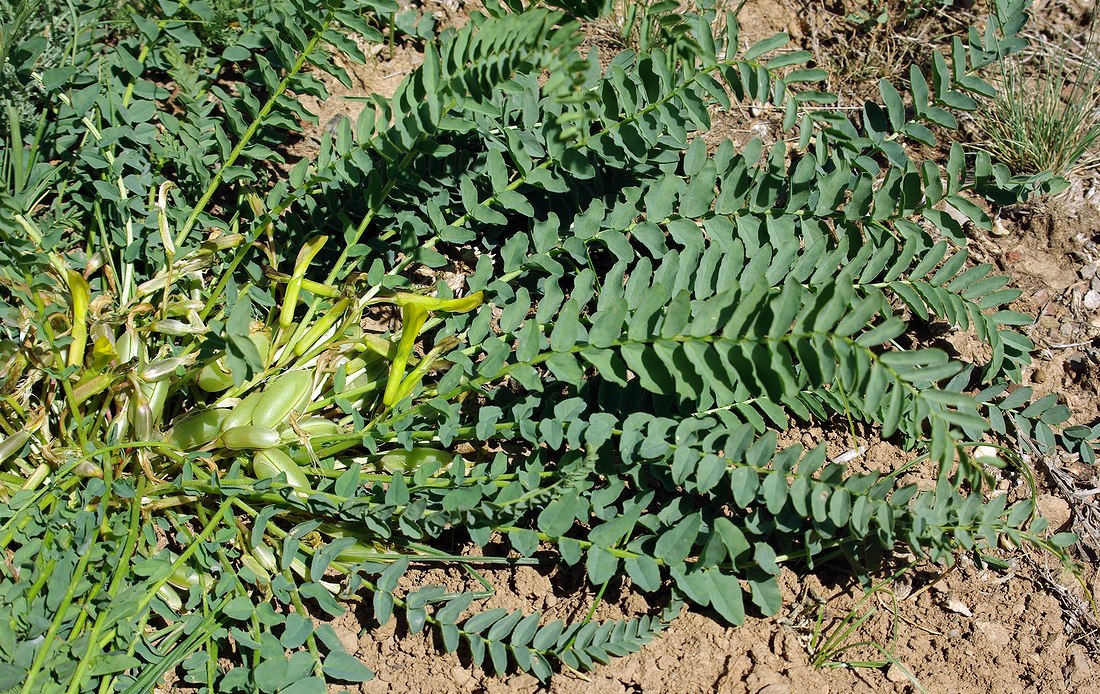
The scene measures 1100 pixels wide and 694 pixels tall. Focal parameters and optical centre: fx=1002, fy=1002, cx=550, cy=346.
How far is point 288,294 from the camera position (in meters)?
2.46

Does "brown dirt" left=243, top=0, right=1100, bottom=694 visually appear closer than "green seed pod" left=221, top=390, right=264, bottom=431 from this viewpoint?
Yes

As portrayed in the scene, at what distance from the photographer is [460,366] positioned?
2.32 metres

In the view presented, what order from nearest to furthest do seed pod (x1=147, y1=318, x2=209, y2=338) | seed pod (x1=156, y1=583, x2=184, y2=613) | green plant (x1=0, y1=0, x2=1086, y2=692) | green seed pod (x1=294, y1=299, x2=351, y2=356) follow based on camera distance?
green plant (x1=0, y1=0, x2=1086, y2=692), seed pod (x1=156, y1=583, x2=184, y2=613), seed pod (x1=147, y1=318, x2=209, y2=338), green seed pod (x1=294, y1=299, x2=351, y2=356)

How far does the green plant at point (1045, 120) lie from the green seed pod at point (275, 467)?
92.8 inches

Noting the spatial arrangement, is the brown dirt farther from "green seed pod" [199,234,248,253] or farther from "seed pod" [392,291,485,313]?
"green seed pod" [199,234,248,253]

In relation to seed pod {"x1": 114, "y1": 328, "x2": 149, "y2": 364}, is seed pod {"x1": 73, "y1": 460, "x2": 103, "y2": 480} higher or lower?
lower

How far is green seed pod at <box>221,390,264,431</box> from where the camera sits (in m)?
2.41

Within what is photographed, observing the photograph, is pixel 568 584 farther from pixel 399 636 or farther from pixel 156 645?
pixel 156 645

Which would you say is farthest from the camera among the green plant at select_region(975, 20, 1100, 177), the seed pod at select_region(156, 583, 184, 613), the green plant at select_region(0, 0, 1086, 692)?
the green plant at select_region(975, 20, 1100, 177)

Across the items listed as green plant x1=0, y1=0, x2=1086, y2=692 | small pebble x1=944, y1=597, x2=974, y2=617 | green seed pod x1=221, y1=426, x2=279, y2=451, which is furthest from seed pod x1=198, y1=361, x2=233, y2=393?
small pebble x1=944, y1=597, x2=974, y2=617

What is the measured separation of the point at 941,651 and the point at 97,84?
252 cm

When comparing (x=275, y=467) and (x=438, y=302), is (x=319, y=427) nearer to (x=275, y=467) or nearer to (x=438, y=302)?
(x=275, y=467)

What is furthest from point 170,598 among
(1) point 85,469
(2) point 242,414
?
(2) point 242,414

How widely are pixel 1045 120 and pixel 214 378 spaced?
261 cm
